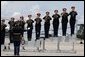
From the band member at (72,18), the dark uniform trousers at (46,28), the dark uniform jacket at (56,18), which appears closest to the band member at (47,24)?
the dark uniform trousers at (46,28)

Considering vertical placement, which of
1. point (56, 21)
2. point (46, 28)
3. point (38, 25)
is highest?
point (56, 21)

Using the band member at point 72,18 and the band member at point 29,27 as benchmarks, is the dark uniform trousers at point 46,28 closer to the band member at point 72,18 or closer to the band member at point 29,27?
the band member at point 29,27

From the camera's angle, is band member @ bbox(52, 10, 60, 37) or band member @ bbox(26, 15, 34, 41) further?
band member @ bbox(26, 15, 34, 41)

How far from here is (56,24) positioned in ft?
72.0

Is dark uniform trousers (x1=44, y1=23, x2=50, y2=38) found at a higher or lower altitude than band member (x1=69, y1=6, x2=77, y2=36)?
lower

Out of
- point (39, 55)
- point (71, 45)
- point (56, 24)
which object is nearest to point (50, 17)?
point (56, 24)

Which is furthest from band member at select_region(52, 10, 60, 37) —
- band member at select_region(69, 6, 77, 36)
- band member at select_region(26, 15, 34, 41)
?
band member at select_region(26, 15, 34, 41)

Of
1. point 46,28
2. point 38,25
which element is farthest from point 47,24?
point 38,25

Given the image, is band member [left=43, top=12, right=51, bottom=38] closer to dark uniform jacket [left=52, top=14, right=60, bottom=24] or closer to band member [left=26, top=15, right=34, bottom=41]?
dark uniform jacket [left=52, top=14, right=60, bottom=24]

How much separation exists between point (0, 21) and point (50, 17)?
2.57 metres

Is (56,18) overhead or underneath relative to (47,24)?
overhead

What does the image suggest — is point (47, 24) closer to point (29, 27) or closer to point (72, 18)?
point (29, 27)

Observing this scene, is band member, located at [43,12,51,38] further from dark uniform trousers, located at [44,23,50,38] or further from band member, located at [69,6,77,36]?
band member, located at [69,6,77,36]

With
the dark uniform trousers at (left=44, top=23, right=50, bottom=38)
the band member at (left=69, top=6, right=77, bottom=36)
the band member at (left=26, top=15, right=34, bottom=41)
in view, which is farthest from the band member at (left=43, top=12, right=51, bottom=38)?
the band member at (left=69, top=6, right=77, bottom=36)
